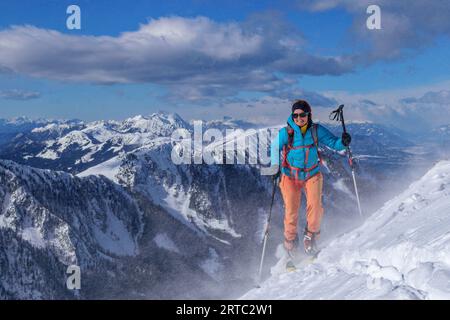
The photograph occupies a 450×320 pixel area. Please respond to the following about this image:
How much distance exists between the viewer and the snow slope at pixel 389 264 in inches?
381

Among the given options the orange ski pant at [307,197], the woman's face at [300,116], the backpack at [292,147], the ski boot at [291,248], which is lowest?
the ski boot at [291,248]

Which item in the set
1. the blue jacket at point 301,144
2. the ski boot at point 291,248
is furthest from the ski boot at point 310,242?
the blue jacket at point 301,144

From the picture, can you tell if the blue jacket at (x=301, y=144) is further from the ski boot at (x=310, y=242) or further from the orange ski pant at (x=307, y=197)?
the ski boot at (x=310, y=242)

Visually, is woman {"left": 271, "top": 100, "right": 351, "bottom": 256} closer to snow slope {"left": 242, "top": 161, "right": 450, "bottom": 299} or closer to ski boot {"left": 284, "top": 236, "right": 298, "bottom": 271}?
ski boot {"left": 284, "top": 236, "right": 298, "bottom": 271}

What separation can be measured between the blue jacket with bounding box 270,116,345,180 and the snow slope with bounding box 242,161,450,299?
339 centimetres

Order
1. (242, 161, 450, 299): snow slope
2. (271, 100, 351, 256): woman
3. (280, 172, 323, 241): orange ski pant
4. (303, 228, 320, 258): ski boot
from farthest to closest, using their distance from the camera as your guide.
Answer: (303, 228, 320, 258): ski boot < (280, 172, 323, 241): orange ski pant < (271, 100, 351, 256): woman < (242, 161, 450, 299): snow slope

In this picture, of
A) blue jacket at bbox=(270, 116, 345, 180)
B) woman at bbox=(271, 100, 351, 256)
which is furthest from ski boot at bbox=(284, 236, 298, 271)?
blue jacket at bbox=(270, 116, 345, 180)

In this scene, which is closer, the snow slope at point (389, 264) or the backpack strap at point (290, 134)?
the snow slope at point (389, 264)

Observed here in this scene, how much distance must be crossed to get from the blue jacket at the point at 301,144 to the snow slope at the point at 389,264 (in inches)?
133

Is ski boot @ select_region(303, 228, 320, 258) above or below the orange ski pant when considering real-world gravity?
below

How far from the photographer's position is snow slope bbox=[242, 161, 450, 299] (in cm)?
967
